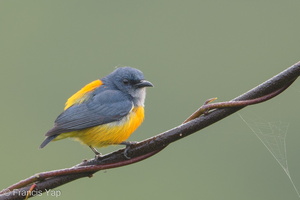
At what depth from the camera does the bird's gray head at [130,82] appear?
6367 millimetres

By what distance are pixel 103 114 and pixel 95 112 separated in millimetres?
69

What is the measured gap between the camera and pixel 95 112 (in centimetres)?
584

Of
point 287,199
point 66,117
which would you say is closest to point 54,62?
point 287,199

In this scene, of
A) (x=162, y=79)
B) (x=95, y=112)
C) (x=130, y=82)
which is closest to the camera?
(x=95, y=112)

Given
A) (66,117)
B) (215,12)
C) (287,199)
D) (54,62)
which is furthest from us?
(215,12)

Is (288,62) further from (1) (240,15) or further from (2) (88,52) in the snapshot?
(2) (88,52)

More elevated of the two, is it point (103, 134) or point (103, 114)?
point (103, 114)

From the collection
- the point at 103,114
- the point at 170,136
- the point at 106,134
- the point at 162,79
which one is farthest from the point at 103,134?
the point at 162,79

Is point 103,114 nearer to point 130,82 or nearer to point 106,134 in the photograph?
point 106,134

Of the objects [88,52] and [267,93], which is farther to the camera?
[88,52]

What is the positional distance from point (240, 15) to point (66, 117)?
13687 millimetres

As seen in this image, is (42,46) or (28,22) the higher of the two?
(28,22)

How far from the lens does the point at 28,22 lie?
18734 millimetres

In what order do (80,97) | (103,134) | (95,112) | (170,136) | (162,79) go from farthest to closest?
(162,79) → (80,97) → (95,112) → (103,134) → (170,136)
